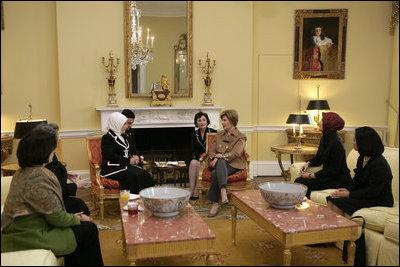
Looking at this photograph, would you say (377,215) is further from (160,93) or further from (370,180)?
(160,93)

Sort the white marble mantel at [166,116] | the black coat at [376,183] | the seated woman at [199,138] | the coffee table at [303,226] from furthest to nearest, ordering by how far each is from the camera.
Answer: the white marble mantel at [166,116] → the seated woman at [199,138] → the black coat at [376,183] → the coffee table at [303,226]

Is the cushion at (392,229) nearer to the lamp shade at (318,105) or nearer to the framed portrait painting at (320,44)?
the lamp shade at (318,105)

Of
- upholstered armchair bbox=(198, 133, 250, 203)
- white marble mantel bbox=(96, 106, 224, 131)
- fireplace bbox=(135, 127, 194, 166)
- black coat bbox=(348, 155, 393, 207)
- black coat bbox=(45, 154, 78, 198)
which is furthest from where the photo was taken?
fireplace bbox=(135, 127, 194, 166)

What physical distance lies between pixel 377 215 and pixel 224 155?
1802 mm

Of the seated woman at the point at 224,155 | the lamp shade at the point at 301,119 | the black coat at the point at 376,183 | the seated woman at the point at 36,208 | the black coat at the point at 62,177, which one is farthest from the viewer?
the lamp shade at the point at 301,119

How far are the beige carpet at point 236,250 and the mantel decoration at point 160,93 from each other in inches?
81.4

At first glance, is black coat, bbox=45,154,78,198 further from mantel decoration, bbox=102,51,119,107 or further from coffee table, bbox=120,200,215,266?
mantel decoration, bbox=102,51,119,107

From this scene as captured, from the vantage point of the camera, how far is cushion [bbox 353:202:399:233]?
246cm

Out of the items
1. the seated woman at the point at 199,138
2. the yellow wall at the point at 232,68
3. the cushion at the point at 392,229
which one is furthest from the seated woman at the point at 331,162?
the yellow wall at the point at 232,68

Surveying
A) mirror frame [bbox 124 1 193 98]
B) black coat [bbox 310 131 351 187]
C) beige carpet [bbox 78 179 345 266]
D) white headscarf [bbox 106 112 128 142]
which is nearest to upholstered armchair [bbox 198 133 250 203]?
beige carpet [bbox 78 179 345 266]

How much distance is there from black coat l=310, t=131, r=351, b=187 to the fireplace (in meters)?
2.50

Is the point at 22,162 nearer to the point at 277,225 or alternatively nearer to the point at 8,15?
the point at 8,15

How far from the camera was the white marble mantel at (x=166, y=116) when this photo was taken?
5352 millimetres

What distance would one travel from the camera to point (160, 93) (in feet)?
17.9
